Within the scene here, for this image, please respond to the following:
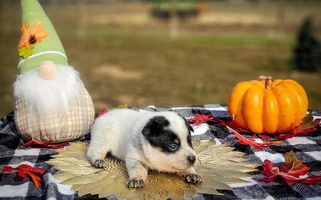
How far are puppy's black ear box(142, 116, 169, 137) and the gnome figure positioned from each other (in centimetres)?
85

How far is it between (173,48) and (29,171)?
8.75 m

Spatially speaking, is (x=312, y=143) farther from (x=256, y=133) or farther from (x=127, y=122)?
(x=127, y=122)

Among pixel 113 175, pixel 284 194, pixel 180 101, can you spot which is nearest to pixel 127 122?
pixel 113 175

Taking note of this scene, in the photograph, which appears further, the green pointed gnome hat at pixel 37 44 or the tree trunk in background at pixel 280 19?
the tree trunk in background at pixel 280 19

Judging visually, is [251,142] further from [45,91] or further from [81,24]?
[81,24]

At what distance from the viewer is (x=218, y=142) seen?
2.74 meters

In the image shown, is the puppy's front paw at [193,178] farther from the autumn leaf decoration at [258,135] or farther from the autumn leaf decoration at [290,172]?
the autumn leaf decoration at [258,135]

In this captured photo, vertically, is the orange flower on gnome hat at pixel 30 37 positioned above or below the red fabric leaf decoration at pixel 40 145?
above

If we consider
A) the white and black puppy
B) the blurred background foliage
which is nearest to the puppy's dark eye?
the white and black puppy

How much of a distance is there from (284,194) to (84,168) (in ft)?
3.63

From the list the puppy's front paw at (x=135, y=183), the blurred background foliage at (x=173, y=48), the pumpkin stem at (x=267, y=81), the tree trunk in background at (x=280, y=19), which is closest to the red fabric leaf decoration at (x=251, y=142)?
the pumpkin stem at (x=267, y=81)

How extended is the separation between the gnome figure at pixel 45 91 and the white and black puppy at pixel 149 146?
17.3 inches

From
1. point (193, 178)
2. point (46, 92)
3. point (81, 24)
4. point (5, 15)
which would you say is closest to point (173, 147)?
point (193, 178)

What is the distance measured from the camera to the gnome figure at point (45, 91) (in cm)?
256
